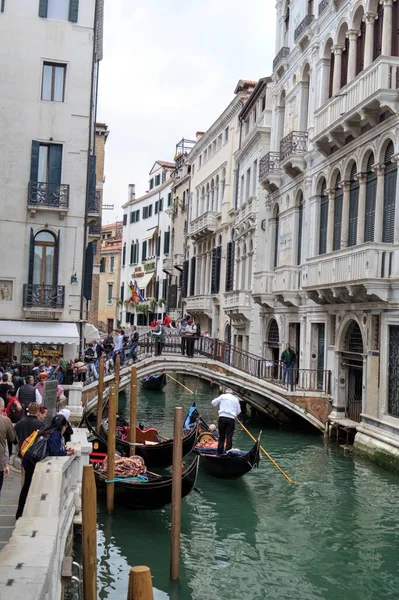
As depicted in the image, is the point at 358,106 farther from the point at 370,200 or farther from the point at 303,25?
the point at 303,25

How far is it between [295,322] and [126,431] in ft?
21.1

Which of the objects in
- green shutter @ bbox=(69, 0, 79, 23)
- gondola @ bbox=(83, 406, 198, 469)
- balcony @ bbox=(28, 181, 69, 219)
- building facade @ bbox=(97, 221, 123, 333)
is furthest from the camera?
building facade @ bbox=(97, 221, 123, 333)

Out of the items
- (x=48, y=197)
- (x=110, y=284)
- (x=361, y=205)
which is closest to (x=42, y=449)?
(x=361, y=205)

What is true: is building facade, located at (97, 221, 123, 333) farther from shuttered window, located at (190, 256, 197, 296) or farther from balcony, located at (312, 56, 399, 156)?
balcony, located at (312, 56, 399, 156)

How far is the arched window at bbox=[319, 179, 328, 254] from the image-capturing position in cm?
1741

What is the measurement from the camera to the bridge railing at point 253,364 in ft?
57.4

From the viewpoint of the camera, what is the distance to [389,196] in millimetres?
13992

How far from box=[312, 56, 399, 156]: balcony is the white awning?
2612 centimetres

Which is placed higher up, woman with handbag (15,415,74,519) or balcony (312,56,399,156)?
balcony (312,56,399,156)

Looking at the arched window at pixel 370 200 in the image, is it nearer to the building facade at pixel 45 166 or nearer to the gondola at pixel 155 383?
the building facade at pixel 45 166

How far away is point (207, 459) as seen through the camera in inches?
495

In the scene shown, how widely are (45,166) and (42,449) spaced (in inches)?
466

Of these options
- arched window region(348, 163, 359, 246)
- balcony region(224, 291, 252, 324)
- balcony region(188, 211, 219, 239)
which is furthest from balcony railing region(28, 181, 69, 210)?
balcony region(188, 211, 219, 239)

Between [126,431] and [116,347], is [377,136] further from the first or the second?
[116,347]
